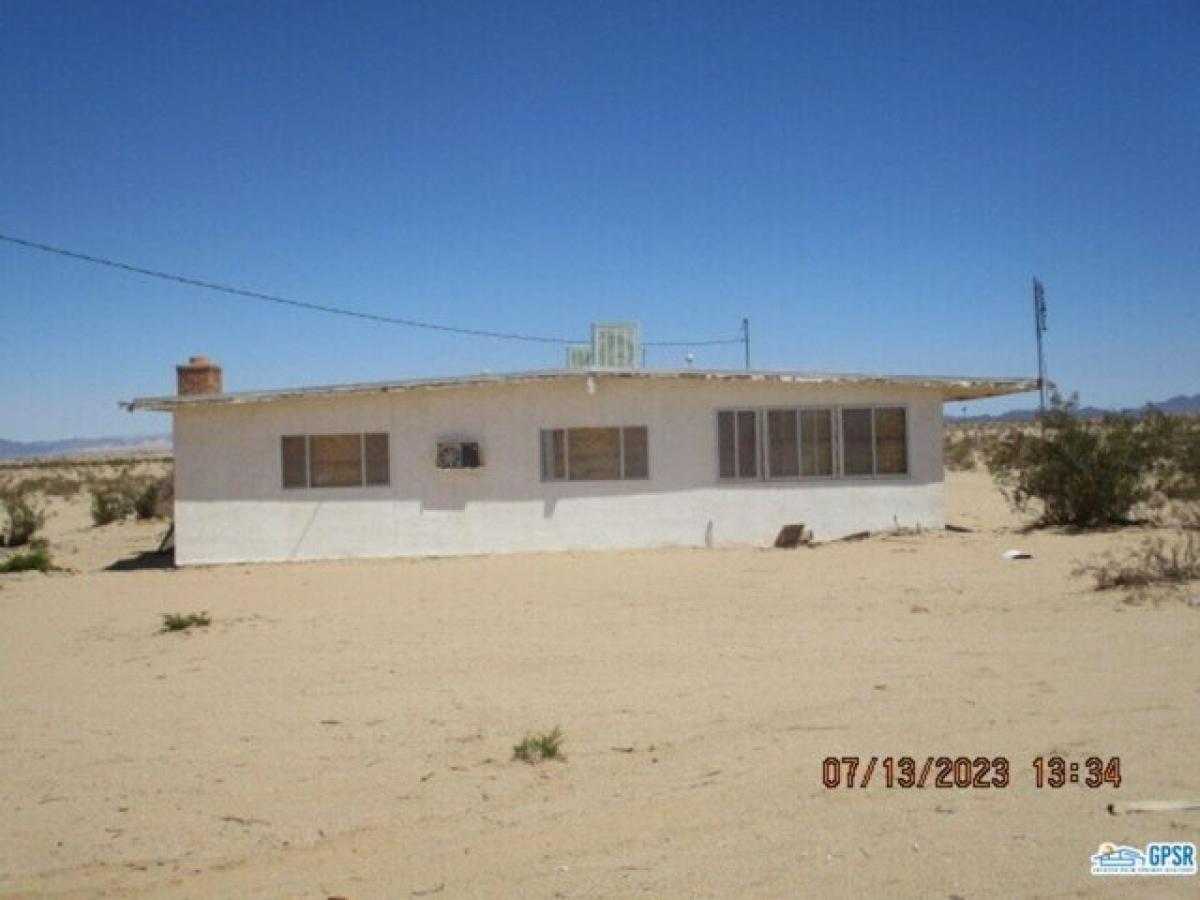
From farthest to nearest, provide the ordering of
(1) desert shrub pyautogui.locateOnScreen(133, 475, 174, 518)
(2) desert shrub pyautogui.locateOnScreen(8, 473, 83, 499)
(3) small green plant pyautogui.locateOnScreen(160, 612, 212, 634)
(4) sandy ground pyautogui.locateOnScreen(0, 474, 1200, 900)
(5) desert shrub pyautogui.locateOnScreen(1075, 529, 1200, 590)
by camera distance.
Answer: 1. (2) desert shrub pyautogui.locateOnScreen(8, 473, 83, 499)
2. (1) desert shrub pyautogui.locateOnScreen(133, 475, 174, 518)
3. (3) small green plant pyautogui.locateOnScreen(160, 612, 212, 634)
4. (5) desert shrub pyautogui.locateOnScreen(1075, 529, 1200, 590)
5. (4) sandy ground pyautogui.locateOnScreen(0, 474, 1200, 900)

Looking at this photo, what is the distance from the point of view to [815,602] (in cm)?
988

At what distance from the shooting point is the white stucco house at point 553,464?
15195 millimetres

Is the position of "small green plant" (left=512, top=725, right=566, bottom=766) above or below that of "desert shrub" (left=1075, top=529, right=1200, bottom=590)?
below

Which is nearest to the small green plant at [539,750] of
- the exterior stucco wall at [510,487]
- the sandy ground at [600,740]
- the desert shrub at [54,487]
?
the sandy ground at [600,740]

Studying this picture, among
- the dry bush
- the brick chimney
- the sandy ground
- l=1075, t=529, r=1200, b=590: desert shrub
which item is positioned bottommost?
the sandy ground

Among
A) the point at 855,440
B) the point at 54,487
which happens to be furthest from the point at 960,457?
the point at 54,487

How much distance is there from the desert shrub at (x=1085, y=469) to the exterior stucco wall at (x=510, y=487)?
173cm

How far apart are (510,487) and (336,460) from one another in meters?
2.60

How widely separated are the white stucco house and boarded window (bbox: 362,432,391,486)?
0.9 inches

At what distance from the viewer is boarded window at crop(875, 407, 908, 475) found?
15.5 m

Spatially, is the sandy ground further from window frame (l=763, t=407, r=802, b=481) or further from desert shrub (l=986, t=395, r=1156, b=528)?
desert shrub (l=986, t=395, r=1156, b=528)

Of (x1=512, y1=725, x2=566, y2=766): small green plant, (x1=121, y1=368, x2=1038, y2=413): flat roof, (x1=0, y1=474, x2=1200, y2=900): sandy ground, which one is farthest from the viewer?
(x1=121, y1=368, x2=1038, y2=413): flat roof

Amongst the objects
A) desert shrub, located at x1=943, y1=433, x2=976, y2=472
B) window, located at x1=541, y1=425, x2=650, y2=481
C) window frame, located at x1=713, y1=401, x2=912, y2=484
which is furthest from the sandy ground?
desert shrub, located at x1=943, y1=433, x2=976, y2=472

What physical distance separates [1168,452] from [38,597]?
53.5ft
